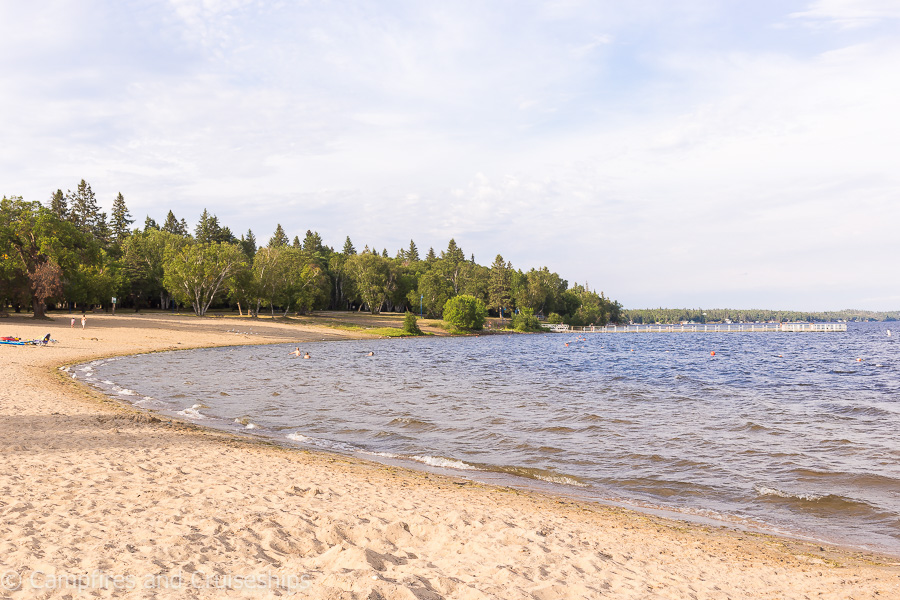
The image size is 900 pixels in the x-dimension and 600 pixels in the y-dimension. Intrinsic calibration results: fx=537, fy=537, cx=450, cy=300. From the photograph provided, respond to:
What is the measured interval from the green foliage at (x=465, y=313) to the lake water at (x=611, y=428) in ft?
227

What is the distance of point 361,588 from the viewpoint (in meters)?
5.64

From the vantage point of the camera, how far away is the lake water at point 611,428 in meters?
11.5

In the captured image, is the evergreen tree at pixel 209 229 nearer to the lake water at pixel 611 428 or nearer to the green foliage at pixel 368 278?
the green foliage at pixel 368 278

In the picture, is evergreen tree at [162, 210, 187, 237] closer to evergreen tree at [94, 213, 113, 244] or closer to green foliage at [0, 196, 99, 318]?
evergreen tree at [94, 213, 113, 244]

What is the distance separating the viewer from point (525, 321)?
433ft

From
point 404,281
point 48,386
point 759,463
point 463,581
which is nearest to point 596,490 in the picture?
point 759,463

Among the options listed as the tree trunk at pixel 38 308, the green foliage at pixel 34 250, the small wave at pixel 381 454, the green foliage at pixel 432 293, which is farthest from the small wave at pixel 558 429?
the green foliage at pixel 432 293

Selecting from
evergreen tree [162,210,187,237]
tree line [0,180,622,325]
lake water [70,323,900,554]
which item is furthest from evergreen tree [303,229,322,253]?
lake water [70,323,900,554]

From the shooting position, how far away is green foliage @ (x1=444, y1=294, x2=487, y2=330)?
107 meters

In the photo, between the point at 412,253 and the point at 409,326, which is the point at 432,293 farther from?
the point at 412,253

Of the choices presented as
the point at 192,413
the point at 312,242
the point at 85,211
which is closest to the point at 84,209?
the point at 85,211

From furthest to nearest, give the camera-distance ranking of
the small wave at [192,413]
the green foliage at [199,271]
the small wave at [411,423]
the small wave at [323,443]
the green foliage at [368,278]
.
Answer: the green foliage at [368,278] → the green foliage at [199,271] → the small wave at [192,413] → the small wave at [411,423] → the small wave at [323,443]

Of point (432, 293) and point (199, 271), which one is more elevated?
point (199, 271)

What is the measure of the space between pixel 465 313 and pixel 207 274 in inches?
1912
